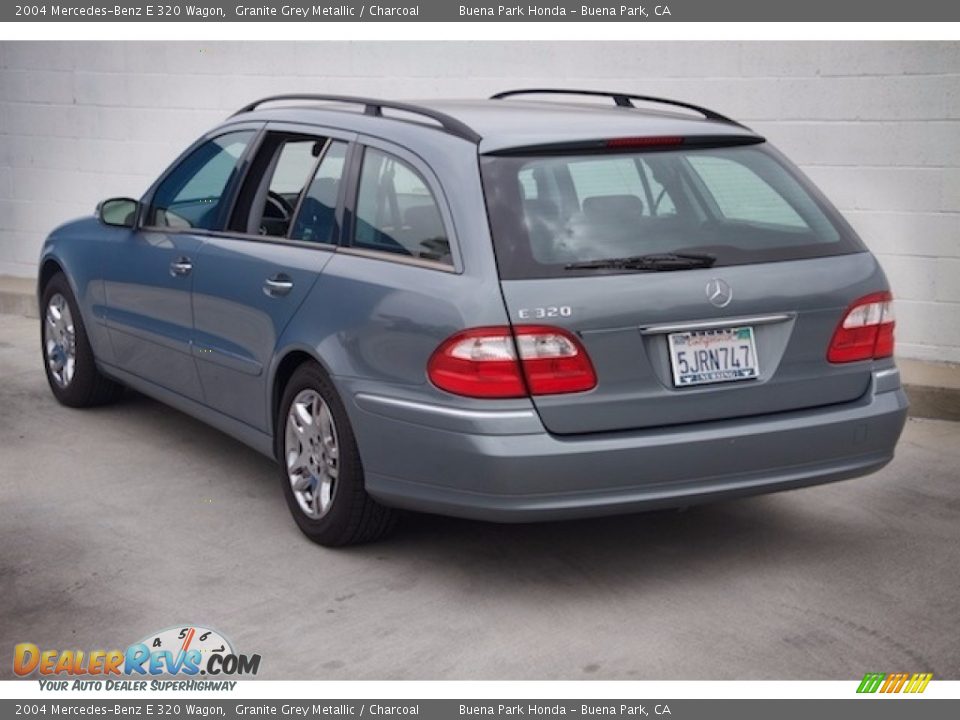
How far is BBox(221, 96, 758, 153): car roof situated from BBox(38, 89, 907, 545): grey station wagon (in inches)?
0.5

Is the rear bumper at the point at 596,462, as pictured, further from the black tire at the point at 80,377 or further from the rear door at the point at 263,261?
the black tire at the point at 80,377

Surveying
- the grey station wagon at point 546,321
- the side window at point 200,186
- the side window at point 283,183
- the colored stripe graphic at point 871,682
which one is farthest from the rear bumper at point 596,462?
the side window at point 200,186

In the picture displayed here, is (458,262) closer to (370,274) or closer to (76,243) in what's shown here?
(370,274)

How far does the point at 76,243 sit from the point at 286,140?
1858mm

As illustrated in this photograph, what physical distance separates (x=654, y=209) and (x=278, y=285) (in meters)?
1.46

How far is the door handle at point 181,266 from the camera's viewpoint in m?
6.62

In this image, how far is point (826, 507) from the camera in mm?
6340

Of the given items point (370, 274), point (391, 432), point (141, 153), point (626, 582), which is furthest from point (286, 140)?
point (141, 153)

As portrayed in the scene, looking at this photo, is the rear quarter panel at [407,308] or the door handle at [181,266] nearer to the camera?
the rear quarter panel at [407,308]

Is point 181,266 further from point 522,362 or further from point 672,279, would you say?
point 672,279

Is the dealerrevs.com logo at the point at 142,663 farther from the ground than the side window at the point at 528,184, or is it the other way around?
the side window at the point at 528,184

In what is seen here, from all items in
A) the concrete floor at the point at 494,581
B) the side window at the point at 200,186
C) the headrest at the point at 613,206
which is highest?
the headrest at the point at 613,206
